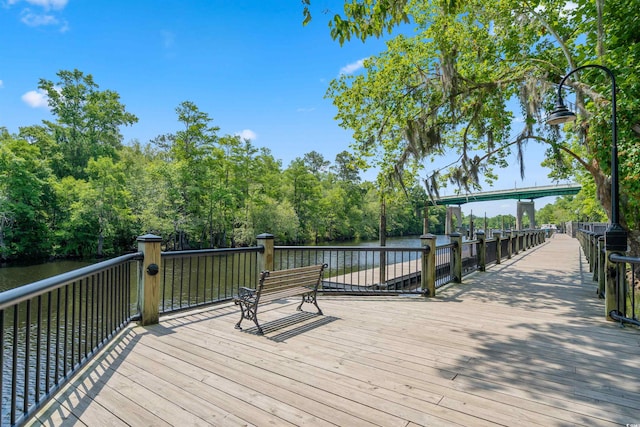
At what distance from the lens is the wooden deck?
6.66 feet

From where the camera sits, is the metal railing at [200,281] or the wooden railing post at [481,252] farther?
the wooden railing post at [481,252]

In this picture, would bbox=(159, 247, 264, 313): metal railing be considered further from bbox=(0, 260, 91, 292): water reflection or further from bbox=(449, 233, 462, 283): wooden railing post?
bbox=(0, 260, 91, 292): water reflection

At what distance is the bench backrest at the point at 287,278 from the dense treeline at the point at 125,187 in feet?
34.8

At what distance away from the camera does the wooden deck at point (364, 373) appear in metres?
2.03

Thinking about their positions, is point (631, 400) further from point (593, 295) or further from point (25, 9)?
point (25, 9)

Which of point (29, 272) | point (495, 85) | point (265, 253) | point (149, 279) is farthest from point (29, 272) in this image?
point (495, 85)

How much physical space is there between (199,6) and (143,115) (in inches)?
1243

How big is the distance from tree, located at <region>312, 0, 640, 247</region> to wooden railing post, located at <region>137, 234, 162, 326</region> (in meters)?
5.20

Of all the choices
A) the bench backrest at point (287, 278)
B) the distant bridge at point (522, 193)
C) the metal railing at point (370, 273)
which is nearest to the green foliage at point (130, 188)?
the metal railing at point (370, 273)

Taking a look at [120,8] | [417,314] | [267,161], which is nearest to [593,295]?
[417,314]

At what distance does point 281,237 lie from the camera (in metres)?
30.6

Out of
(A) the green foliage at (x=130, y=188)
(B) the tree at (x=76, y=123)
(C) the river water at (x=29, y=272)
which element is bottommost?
(C) the river water at (x=29, y=272)

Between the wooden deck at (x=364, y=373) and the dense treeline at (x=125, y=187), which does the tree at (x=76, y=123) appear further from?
the wooden deck at (x=364, y=373)

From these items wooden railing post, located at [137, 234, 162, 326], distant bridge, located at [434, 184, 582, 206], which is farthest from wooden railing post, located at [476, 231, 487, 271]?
distant bridge, located at [434, 184, 582, 206]
